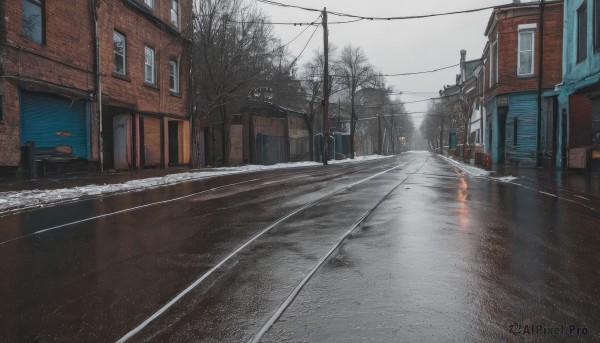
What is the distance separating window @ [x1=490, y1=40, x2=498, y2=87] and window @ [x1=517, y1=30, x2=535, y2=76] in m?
1.98

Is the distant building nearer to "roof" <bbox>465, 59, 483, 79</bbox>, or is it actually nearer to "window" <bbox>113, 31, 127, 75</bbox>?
"window" <bbox>113, 31, 127, 75</bbox>

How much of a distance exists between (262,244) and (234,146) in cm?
2320

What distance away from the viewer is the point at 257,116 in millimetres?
29531

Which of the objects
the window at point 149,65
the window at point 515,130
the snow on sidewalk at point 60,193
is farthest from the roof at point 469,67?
the snow on sidewalk at point 60,193

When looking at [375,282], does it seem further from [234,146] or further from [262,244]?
[234,146]

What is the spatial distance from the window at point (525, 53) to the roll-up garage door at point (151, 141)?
21128 millimetres

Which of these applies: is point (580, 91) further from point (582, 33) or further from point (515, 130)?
point (515, 130)

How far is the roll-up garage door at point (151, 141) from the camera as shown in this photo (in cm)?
2014

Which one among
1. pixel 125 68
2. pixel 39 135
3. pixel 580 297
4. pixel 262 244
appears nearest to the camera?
pixel 580 297

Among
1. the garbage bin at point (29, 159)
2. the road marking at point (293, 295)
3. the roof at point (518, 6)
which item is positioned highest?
the roof at point (518, 6)

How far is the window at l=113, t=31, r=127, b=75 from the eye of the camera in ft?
59.0

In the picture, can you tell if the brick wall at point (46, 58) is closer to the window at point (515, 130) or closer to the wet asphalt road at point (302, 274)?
the wet asphalt road at point (302, 274)

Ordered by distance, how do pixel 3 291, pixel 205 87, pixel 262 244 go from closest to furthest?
pixel 3 291, pixel 262 244, pixel 205 87

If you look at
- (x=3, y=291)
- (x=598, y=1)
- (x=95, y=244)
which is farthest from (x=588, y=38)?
(x=3, y=291)
